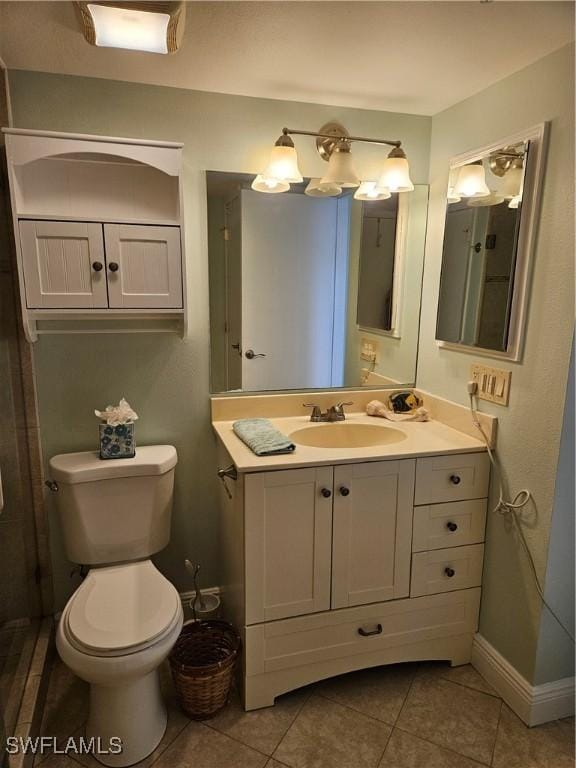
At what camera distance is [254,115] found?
1925 millimetres

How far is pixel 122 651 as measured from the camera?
1404 mm

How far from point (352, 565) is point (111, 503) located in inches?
35.6

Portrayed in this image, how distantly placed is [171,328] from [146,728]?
1.38 metres

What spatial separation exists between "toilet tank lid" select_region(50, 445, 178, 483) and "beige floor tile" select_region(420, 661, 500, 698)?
1.30 meters

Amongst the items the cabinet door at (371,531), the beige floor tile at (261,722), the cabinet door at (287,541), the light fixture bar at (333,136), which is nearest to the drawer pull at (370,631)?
the cabinet door at (371,531)

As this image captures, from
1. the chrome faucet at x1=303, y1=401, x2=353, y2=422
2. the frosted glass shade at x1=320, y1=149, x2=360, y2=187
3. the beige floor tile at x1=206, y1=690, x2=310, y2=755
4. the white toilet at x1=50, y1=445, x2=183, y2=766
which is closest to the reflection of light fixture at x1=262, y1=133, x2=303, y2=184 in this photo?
the frosted glass shade at x1=320, y1=149, x2=360, y2=187

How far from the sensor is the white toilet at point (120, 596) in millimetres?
1426

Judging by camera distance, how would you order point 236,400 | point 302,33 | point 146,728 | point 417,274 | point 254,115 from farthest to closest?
point 417,274 → point 236,400 → point 254,115 → point 146,728 → point 302,33

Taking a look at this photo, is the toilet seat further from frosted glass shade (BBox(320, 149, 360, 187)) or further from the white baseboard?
frosted glass shade (BBox(320, 149, 360, 187))

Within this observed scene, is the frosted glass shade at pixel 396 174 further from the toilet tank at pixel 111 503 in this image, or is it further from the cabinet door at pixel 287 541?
the toilet tank at pixel 111 503

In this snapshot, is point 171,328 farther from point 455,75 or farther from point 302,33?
point 455,75

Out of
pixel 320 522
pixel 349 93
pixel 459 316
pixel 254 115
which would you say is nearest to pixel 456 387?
pixel 459 316

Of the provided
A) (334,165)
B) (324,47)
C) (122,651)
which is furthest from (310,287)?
(122,651)

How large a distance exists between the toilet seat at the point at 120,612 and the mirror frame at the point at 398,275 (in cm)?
136
